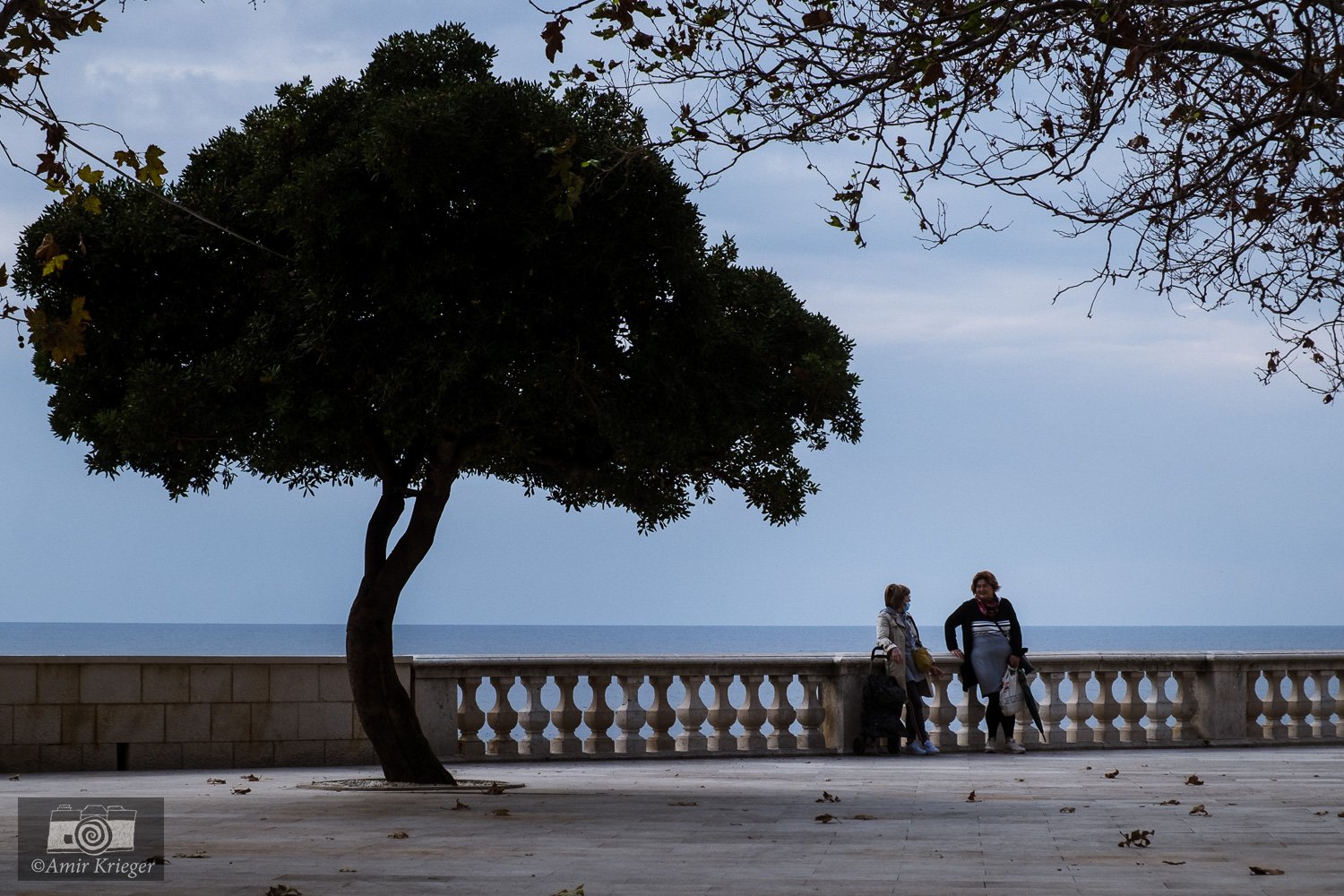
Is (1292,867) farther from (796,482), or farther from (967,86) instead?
(796,482)

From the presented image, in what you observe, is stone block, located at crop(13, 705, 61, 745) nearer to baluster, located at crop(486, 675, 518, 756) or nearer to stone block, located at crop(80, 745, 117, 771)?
stone block, located at crop(80, 745, 117, 771)

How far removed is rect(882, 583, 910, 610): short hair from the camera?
15.8 metres

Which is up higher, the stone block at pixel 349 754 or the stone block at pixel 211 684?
the stone block at pixel 211 684

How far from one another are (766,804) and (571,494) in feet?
11.2

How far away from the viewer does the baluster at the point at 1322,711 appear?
1741 centimetres

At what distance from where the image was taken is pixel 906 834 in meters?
9.12

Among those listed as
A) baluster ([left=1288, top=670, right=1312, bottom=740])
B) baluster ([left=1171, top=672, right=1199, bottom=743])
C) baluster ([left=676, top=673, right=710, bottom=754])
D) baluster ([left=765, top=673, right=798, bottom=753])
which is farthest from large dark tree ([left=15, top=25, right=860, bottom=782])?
baluster ([left=1288, top=670, right=1312, bottom=740])

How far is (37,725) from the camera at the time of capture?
13.7 meters

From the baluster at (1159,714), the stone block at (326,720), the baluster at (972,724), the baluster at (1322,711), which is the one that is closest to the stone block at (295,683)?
the stone block at (326,720)

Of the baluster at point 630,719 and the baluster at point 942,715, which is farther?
the baluster at point 942,715

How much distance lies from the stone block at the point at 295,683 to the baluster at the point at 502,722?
5.44 ft

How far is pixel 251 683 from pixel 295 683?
398 mm

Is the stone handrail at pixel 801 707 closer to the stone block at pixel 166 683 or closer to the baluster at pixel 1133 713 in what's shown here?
the baluster at pixel 1133 713

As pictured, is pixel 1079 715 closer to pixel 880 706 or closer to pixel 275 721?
pixel 880 706
